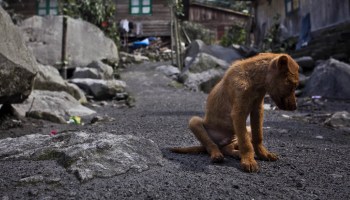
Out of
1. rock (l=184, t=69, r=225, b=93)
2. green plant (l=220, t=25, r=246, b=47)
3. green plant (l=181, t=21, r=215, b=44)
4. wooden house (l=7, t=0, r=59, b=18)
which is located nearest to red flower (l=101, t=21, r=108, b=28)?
wooden house (l=7, t=0, r=59, b=18)

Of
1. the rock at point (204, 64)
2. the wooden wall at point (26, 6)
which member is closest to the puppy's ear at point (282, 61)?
the rock at point (204, 64)

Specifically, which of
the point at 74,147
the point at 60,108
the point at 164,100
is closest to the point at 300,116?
the point at 164,100

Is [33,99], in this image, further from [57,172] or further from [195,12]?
[195,12]

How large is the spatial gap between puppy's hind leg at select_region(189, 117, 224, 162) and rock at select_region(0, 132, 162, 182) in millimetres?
435

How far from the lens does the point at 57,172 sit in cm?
331

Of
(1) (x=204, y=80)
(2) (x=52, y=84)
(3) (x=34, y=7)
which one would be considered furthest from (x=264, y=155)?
(3) (x=34, y=7)

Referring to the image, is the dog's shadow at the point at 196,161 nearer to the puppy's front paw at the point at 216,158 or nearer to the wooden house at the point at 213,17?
the puppy's front paw at the point at 216,158

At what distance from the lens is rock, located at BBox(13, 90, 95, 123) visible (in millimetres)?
7785

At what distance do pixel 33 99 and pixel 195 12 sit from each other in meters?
28.9

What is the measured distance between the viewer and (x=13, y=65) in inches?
239

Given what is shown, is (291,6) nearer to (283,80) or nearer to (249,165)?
(283,80)

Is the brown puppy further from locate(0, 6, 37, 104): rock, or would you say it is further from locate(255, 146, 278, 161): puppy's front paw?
locate(0, 6, 37, 104): rock

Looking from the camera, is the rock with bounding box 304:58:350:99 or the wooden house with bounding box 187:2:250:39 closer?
the rock with bounding box 304:58:350:99

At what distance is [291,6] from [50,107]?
14175 millimetres
